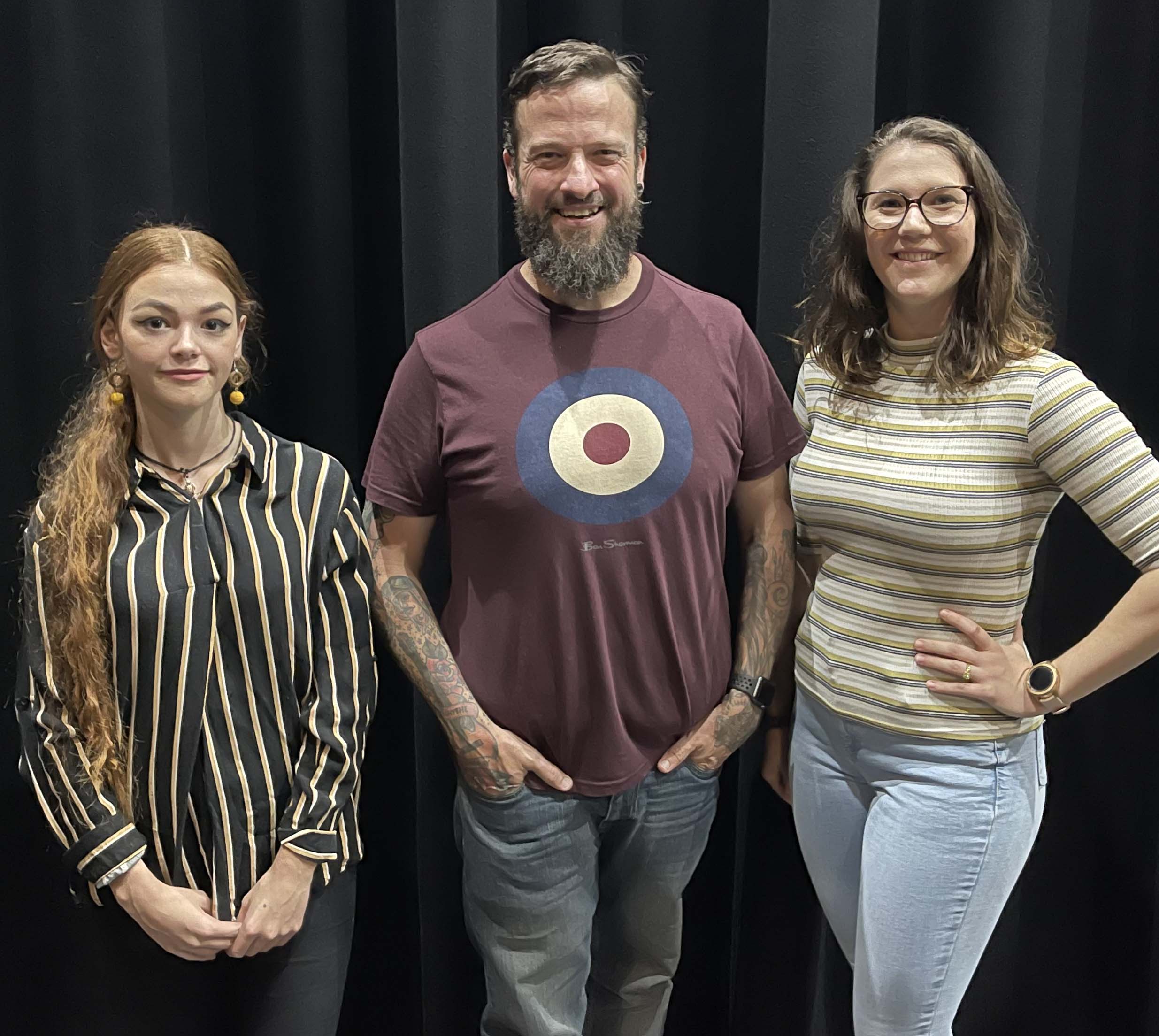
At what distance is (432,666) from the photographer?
1.41m

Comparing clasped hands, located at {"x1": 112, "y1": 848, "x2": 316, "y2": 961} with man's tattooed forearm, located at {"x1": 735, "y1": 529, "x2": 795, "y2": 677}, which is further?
man's tattooed forearm, located at {"x1": 735, "y1": 529, "x2": 795, "y2": 677}

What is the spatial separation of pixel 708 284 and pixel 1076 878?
1.18 metres

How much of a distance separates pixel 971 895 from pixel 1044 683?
27cm

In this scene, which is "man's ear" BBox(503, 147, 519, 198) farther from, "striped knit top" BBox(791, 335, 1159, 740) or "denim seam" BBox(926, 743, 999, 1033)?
"denim seam" BBox(926, 743, 999, 1033)

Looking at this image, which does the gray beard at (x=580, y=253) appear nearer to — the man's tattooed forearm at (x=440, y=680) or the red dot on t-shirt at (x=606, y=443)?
the red dot on t-shirt at (x=606, y=443)

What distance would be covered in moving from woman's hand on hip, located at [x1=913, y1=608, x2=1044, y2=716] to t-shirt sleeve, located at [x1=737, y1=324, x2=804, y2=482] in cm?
30

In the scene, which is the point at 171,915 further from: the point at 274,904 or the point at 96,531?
the point at 96,531

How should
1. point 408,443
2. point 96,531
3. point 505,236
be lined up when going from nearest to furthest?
point 96,531, point 408,443, point 505,236

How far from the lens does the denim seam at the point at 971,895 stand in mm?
1331

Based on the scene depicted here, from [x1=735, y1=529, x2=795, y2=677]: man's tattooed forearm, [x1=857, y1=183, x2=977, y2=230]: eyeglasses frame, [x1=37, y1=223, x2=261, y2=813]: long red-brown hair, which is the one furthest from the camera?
[x1=735, y1=529, x2=795, y2=677]: man's tattooed forearm

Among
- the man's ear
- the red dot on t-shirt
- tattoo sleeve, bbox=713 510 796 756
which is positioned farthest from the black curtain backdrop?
the red dot on t-shirt

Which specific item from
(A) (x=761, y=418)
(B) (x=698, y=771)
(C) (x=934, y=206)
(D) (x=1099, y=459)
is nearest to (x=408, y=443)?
(A) (x=761, y=418)

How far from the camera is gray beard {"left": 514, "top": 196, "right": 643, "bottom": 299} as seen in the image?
4.39ft

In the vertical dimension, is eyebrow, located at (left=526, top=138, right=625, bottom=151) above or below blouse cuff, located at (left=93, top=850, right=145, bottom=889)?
above
